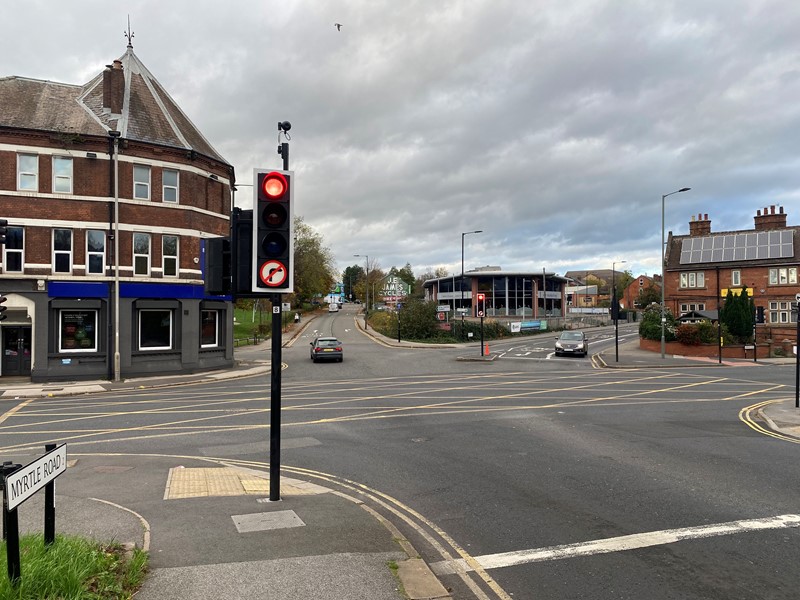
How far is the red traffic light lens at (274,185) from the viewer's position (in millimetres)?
7008

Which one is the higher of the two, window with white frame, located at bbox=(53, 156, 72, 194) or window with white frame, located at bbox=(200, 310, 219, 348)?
window with white frame, located at bbox=(53, 156, 72, 194)

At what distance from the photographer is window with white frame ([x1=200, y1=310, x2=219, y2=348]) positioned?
3036 cm

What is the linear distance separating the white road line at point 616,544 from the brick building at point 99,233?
24214 millimetres

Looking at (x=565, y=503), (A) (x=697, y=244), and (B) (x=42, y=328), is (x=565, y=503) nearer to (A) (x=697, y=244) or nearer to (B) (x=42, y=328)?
(B) (x=42, y=328)

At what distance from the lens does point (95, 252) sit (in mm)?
26766

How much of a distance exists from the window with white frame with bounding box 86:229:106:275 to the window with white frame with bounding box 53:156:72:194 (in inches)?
86.6

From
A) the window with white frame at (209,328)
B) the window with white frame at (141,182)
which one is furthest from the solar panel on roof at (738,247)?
the window with white frame at (141,182)

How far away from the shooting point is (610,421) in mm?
14680

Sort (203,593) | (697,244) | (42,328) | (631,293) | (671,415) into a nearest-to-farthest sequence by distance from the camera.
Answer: (203,593)
(671,415)
(42,328)
(697,244)
(631,293)

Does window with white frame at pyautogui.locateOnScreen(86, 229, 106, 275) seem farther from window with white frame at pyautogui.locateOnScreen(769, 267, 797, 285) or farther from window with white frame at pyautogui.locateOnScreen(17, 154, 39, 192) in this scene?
window with white frame at pyautogui.locateOnScreen(769, 267, 797, 285)

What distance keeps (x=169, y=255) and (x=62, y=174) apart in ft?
19.2

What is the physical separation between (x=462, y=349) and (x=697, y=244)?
3214cm

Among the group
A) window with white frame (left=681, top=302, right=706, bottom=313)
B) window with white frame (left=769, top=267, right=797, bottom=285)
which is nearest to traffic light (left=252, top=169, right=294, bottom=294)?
window with white frame (left=769, top=267, right=797, bottom=285)

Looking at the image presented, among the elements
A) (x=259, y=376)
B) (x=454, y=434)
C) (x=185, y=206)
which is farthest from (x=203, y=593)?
(x=185, y=206)
